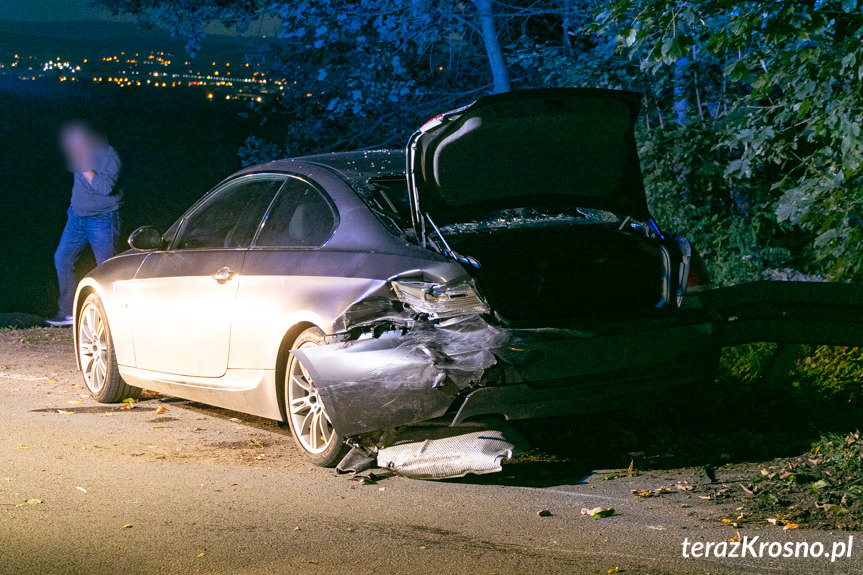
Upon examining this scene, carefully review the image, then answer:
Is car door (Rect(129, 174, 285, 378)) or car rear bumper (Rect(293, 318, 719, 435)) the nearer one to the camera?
car rear bumper (Rect(293, 318, 719, 435))

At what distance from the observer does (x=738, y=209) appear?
13820 mm

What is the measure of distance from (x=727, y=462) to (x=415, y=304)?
193cm

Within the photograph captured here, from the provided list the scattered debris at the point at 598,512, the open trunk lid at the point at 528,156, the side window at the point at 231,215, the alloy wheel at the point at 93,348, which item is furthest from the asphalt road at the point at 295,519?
the open trunk lid at the point at 528,156

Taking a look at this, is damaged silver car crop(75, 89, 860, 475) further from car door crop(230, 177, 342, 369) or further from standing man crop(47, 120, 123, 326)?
standing man crop(47, 120, 123, 326)

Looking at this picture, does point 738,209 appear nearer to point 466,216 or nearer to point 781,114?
point 781,114

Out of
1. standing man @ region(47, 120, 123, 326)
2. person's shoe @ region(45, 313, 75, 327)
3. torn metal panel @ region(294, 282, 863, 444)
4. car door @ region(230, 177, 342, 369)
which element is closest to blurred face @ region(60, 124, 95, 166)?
standing man @ region(47, 120, 123, 326)

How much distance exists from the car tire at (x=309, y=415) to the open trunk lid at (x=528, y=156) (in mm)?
1001

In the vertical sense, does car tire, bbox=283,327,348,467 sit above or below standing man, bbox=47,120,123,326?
below

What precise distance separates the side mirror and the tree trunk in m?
7.54

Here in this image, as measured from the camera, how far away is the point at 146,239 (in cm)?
761

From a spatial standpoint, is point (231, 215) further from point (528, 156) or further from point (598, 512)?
point (598, 512)

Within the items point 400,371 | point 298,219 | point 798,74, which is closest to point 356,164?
point 298,219

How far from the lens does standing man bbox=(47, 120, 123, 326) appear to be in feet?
39.3

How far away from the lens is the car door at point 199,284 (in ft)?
22.3
